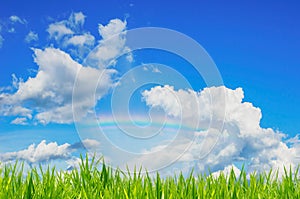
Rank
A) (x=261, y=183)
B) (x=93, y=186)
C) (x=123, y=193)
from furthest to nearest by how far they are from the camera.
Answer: (x=261, y=183) → (x=93, y=186) → (x=123, y=193)

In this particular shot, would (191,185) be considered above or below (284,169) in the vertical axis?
below

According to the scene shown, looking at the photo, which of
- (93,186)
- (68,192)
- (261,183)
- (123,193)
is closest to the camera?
(123,193)

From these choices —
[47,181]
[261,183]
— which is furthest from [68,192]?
[261,183]

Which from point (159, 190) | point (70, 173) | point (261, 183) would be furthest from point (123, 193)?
point (261, 183)

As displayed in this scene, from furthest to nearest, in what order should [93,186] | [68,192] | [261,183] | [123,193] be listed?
[261,183], [93,186], [68,192], [123,193]

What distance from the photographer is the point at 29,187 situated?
2.99 m

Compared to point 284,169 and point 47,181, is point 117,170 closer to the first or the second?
point 47,181

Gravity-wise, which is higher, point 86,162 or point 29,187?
point 86,162

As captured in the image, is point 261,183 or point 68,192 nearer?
point 68,192

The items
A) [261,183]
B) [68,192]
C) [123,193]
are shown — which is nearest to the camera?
[123,193]

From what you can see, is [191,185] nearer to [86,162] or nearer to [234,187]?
[234,187]

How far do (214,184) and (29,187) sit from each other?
142 cm

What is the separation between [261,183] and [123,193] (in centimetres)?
140

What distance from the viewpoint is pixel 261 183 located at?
3.73 metres
